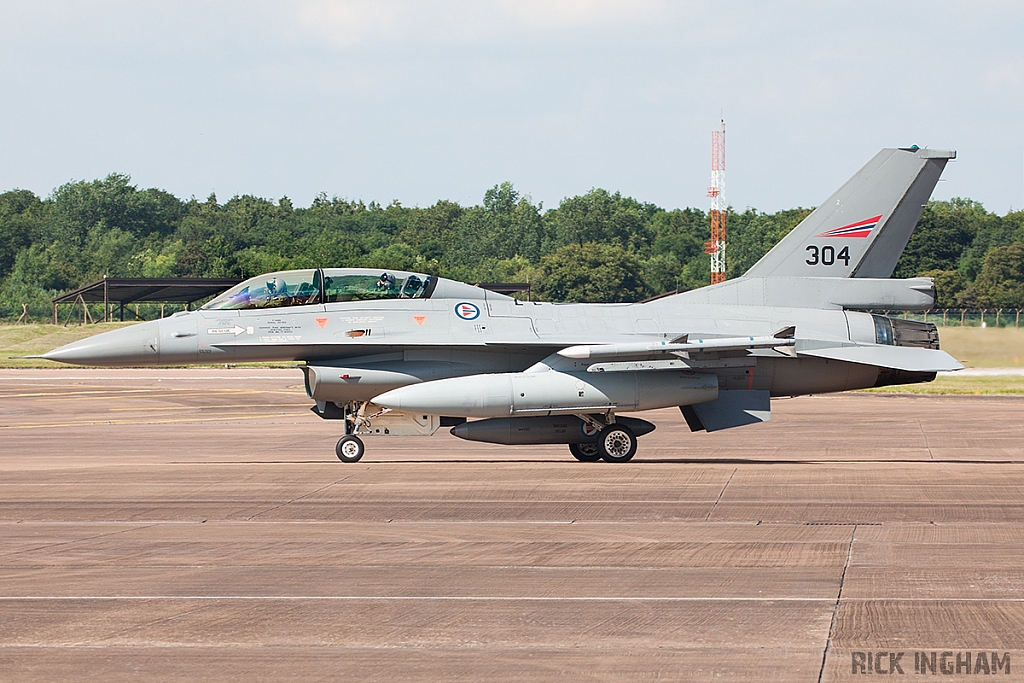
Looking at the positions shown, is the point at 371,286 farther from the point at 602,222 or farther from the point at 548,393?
the point at 602,222

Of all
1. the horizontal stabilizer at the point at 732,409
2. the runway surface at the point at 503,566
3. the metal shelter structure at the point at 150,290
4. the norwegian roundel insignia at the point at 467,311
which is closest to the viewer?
the runway surface at the point at 503,566

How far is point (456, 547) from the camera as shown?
10164 millimetres

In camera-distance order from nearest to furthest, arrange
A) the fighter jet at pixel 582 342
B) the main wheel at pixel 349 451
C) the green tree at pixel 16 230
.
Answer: the fighter jet at pixel 582 342
the main wheel at pixel 349 451
the green tree at pixel 16 230

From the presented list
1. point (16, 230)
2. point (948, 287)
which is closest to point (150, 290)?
point (948, 287)

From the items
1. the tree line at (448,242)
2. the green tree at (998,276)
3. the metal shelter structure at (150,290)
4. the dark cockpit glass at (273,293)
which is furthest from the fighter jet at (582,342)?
the green tree at (998,276)

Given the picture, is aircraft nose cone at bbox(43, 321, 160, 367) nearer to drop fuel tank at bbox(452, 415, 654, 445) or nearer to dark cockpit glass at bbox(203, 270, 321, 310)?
dark cockpit glass at bbox(203, 270, 321, 310)

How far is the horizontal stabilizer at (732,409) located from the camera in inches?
714

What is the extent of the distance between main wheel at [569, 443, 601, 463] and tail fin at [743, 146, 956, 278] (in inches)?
171

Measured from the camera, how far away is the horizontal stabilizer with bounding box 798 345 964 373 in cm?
1802

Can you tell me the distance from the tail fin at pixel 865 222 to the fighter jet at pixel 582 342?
0.02m

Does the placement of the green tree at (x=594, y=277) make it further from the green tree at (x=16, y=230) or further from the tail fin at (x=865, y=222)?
the tail fin at (x=865, y=222)

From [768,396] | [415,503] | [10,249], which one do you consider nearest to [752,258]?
[10,249]

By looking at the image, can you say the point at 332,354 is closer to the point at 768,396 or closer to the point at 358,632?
the point at 768,396

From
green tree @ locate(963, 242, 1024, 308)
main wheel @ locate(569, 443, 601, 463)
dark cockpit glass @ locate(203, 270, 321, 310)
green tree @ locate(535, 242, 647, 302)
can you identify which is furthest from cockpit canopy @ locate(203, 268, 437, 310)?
green tree @ locate(535, 242, 647, 302)
